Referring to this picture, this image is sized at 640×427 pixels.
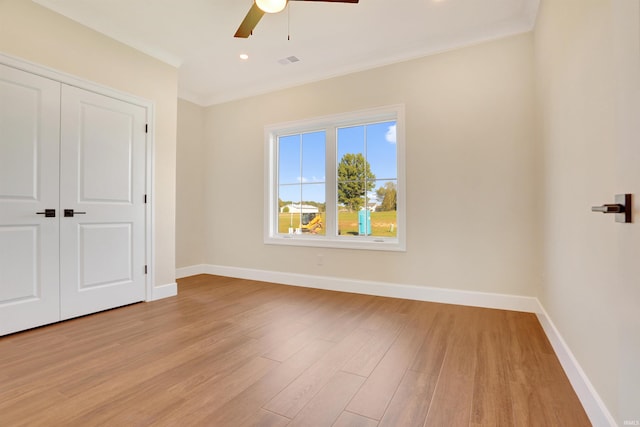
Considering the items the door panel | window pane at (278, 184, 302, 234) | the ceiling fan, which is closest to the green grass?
window pane at (278, 184, 302, 234)

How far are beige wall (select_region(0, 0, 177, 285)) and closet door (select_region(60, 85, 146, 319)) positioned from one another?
20 cm

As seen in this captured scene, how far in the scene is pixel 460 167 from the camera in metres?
3.20

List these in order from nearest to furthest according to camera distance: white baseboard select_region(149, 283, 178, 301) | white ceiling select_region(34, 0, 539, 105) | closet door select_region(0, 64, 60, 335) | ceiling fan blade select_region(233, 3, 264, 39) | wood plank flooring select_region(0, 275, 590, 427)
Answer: wood plank flooring select_region(0, 275, 590, 427) < ceiling fan blade select_region(233, 3, 264, 39) < closet door select_region(0, 64, 60, 335) < white ceiling select_region(34, 0, 539, 105) < white baseboard select_region(149, 283, 178, 301)

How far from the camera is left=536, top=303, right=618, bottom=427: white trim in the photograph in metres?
1.28

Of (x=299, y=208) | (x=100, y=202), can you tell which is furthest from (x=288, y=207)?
(x=100, y=202)

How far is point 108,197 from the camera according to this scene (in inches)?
121

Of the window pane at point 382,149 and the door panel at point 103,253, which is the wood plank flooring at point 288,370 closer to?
the door panel at point 103,253

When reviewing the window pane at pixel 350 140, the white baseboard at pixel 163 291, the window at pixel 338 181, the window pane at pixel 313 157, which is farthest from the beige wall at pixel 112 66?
the window pane at pixel 350 140

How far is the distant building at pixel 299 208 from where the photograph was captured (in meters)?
4.20

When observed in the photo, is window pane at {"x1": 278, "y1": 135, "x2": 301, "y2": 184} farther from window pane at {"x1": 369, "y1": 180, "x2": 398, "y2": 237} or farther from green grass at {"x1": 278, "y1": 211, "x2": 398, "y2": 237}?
window pane at {"x1": 369, "y1": 180, "x2": 398, "y2": 237}

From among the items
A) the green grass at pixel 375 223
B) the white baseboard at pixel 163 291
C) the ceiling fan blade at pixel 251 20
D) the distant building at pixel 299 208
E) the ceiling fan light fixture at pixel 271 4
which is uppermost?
the ceiling fan blade at pixel 251 20

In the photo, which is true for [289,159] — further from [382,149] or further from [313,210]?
[382,149]

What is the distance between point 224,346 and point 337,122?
2.94 m

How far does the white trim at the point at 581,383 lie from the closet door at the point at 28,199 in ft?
12.6
